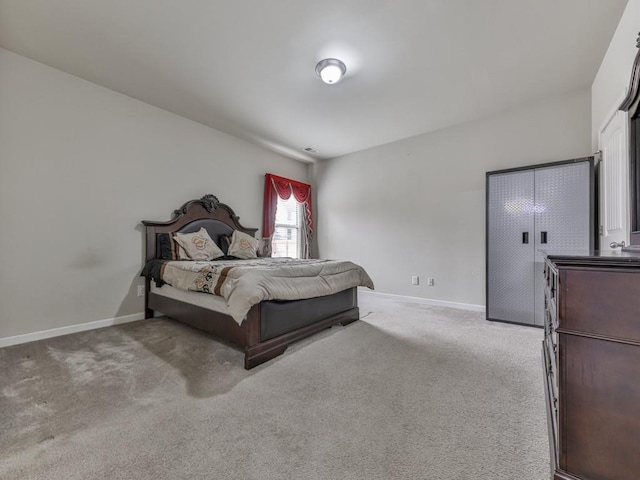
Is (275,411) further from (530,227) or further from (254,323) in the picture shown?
(530,227)

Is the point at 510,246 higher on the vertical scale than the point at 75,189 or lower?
lower

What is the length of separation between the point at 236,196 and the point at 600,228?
4.55 m

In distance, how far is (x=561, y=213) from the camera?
3.00 meters

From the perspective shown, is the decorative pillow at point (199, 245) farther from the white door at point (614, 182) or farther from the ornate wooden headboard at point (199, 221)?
the white door at point (614, 182)

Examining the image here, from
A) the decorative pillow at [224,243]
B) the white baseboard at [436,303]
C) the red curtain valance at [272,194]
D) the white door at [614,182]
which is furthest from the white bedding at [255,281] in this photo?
the white door at [614,182]

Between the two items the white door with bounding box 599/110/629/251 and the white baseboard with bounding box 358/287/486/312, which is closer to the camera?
the white door with bounding box 599/110/629/251

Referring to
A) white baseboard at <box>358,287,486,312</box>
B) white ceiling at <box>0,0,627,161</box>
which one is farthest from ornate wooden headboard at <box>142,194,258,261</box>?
white baseboard at <box>358,287,486,312</box>

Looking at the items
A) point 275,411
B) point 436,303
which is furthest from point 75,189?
point 436,303

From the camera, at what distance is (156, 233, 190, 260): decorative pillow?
3.38 m

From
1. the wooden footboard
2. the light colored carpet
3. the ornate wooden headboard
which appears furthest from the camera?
the ornate wooden headboard

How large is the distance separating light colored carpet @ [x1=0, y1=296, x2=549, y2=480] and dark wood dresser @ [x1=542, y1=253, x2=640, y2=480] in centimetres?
30

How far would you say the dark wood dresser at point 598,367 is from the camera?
852 millimetres

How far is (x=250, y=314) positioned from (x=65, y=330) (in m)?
2.17

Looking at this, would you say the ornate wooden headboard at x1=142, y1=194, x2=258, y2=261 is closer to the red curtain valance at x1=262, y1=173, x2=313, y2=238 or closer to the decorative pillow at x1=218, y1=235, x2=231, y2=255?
the decorative pillow at x1=218, y1=235, x2=231, y2=255
